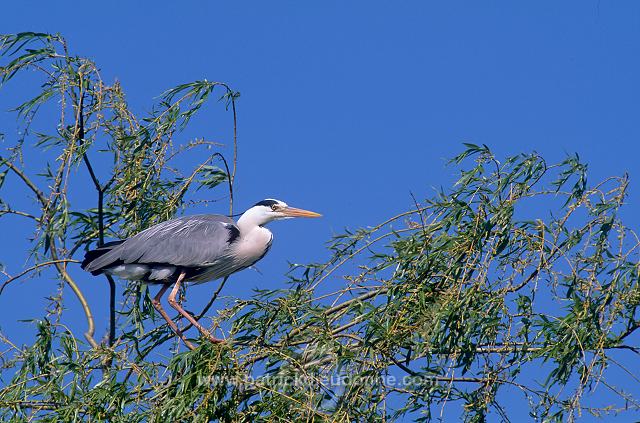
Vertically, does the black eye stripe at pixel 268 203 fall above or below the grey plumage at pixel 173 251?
above

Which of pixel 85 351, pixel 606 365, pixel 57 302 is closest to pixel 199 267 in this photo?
pixel 57 302

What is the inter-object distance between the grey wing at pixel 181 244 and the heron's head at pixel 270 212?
0.28 meters

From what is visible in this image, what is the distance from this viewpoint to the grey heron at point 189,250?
788 cm

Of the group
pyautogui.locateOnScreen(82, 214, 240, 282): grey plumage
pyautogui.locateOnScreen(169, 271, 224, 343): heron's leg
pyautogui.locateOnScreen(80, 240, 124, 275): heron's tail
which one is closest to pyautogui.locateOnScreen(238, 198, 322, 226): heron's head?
pyautogui.locateOnScreen(82, 214, 240, 282): grey plumage

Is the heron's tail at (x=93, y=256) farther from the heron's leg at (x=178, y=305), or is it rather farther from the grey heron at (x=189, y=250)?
the heron's leg at (x=178, y=305)

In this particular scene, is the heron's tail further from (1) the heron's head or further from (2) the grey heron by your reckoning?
(1) the heron's head

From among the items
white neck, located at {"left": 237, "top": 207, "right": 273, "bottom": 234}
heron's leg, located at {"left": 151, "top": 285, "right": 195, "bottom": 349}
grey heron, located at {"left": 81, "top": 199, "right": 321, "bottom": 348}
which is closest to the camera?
heron's leg, located at {"left": 151, "top": 285, "right": 195, "bottom": 349}

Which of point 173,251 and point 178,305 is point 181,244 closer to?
point 173,251

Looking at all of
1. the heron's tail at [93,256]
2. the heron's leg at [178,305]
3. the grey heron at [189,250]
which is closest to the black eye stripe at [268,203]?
the grey heron at [189,250]

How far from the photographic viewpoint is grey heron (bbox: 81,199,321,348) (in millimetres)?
7879

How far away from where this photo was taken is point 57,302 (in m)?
6.75

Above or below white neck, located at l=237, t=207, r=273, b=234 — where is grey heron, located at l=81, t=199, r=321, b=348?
below

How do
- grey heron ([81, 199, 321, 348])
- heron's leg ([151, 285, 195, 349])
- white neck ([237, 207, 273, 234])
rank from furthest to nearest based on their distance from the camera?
1. white neck ([237, 207, 273, 234])
2. grey heron ([81, 199, 321, 348])
3. heron's leg ([151, 285, 195, 349])

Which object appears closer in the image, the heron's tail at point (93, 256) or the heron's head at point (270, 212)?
the heron's tail at point (93, 256)
